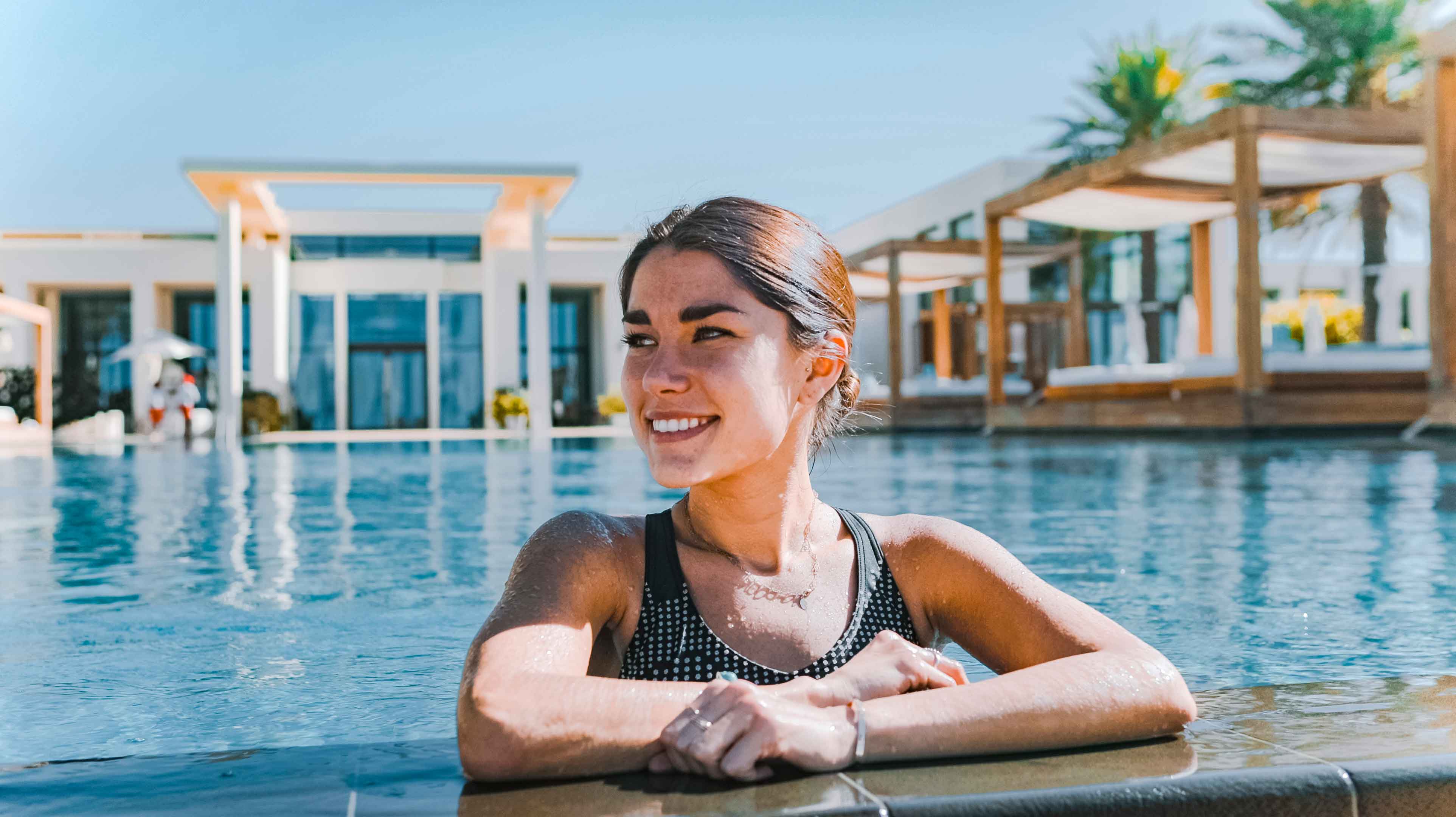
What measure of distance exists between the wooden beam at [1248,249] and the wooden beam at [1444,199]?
138 cm

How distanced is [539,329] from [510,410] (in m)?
3.37

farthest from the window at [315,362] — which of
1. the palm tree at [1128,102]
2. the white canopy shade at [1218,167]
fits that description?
the white canopy shade at [1218,167]

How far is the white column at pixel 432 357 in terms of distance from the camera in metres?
29.9

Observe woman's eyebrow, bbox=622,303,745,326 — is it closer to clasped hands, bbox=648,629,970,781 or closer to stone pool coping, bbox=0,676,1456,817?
clasped hands, bbox=648,629,970,781

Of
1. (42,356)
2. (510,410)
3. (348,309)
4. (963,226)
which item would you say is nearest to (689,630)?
(510,410)

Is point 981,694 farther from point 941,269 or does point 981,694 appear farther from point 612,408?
point 612,408

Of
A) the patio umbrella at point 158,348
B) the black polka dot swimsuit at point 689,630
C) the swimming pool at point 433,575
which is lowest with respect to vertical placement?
the swimming pool at point 433,575

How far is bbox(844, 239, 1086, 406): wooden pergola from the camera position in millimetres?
19219

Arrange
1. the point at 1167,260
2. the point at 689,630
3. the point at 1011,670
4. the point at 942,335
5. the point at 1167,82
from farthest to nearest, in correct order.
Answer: the point at 1167,82 < the point at 1167,260 < the point at 942,335 < the point at 1011,670 < the point at 689,630

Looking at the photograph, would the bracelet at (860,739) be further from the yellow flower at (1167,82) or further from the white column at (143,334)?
the white column at (143,334)

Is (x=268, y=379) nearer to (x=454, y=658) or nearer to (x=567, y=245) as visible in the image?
(x=567, y=245)

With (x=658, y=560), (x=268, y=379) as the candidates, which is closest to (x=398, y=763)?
(x=658, y=560)

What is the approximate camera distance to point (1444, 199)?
1042 centimetres

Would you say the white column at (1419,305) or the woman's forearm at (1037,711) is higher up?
the white column at (1419,305)
